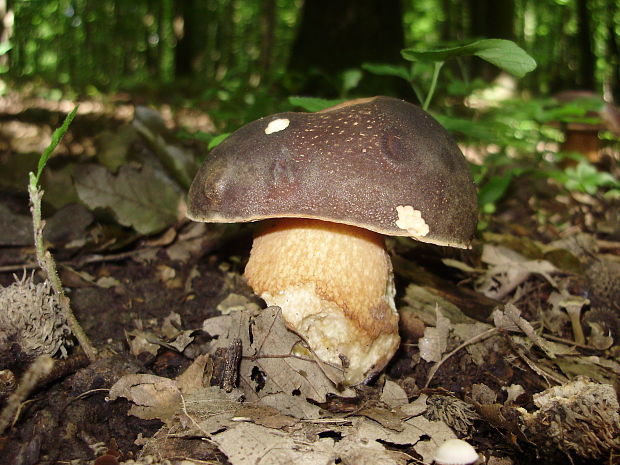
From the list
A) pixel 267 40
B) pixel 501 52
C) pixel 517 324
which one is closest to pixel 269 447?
pixel 517 324

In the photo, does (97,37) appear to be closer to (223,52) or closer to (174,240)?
(223,52)

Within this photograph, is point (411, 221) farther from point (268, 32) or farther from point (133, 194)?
point (268, 32)

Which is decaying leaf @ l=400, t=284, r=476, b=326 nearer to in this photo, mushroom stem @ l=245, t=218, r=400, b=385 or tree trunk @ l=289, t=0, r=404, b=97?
mushroom stem @ l=245, t=218, r=400, b=385

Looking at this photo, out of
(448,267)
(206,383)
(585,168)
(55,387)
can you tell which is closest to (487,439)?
(206,383)

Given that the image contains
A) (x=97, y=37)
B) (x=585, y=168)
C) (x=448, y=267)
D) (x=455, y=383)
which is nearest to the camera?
(x=455, y=383)

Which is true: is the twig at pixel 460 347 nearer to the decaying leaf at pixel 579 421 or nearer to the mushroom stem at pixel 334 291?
the mushroom stem at pixel 334 291
